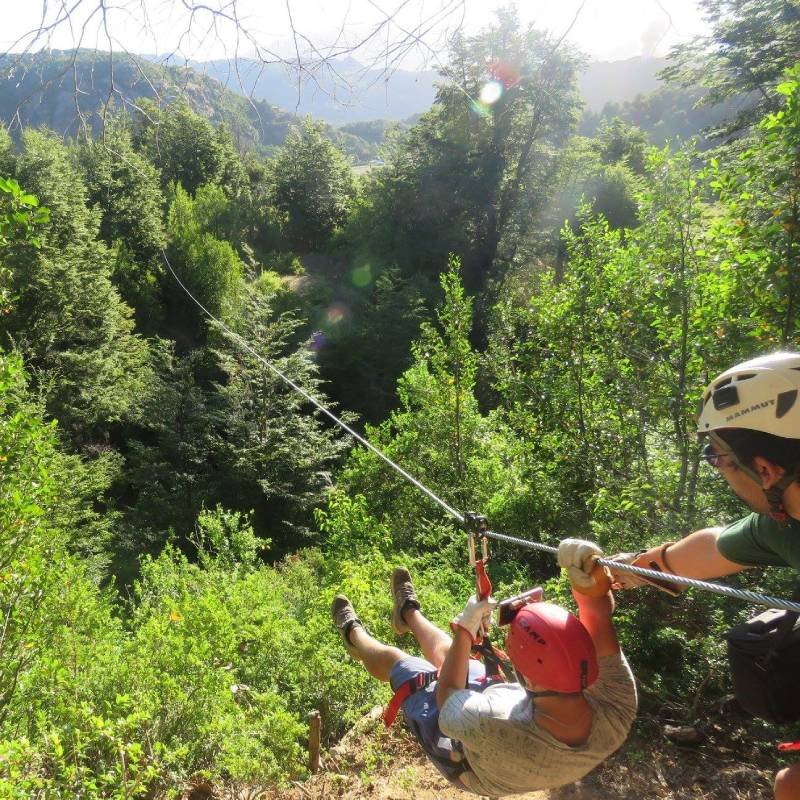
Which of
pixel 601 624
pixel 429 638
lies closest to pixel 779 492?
pixel 601 624

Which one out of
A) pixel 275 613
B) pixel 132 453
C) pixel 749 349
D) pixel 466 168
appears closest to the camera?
pixel 749 349

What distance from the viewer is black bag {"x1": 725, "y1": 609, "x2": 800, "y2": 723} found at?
4.91ft

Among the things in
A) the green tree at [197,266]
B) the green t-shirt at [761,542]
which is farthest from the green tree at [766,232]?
the green tree at [197,266]

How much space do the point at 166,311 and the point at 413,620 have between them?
91.4 ft

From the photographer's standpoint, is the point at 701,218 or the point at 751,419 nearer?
the point at 751,419

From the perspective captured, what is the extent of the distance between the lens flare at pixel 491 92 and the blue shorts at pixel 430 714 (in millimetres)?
21597

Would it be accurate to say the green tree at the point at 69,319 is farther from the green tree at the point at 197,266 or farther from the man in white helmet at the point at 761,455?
the man in white helmet at the point at 761,455

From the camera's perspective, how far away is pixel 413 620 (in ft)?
12.5

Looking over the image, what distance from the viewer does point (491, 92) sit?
21453 millimetres

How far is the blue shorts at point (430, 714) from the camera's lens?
8.29 ft

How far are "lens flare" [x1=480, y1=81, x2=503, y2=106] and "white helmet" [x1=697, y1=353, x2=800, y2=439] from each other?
21752mm

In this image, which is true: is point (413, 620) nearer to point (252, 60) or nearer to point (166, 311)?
point (252, 60)

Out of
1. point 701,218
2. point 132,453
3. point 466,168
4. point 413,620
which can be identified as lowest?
point 132,453

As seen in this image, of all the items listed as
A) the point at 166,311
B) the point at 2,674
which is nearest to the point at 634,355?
the point at 2,674
